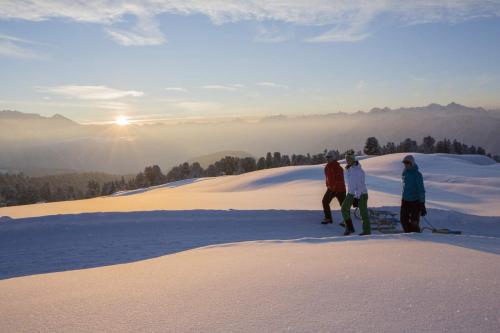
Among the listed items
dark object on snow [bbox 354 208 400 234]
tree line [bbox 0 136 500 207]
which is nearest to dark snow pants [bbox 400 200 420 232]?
dark object on snow [bbox 354 208 400 234]

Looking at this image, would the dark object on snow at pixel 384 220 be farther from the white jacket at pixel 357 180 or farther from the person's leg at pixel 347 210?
the white jacket at pixel 357 180

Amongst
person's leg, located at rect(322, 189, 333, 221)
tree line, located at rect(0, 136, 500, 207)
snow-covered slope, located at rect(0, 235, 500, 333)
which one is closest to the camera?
snow-covered slope, located at rect(0, 235, 500, 333)

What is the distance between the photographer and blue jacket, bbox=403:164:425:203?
31.4ft

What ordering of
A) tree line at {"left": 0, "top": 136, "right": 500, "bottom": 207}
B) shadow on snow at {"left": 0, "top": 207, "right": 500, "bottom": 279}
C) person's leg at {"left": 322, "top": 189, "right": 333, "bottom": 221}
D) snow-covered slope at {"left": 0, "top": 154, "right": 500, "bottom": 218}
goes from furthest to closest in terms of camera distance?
tree line at {"left": 0, "top": 136, "right": 500, "bottom": 207} → snow-covered slope at {"left": 0, "top": 154, "right": 500, "bottom": 218} → person's leg at {"left": 322, "top": 189, "right": 333, "bottom": 221} → shadow on snow at {"left": 0, "top": 207, "right": 500, "bottom": 279}

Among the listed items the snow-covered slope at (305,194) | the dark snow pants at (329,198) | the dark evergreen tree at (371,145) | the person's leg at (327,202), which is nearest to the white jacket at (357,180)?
the dark snow pants at (329,198)

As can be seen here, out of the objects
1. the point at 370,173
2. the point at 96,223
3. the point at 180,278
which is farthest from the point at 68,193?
the point at 180,278

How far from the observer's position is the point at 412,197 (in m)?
9.73

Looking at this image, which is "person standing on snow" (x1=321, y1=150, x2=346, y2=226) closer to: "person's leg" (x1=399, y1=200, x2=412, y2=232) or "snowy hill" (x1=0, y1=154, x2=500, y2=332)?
"person's leg" (x1=399, y1=200, x2=412, y2=232)

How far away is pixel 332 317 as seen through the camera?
3.57 m

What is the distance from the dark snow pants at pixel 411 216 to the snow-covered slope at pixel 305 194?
202 inches

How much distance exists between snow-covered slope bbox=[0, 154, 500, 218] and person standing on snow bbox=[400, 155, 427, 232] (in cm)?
518

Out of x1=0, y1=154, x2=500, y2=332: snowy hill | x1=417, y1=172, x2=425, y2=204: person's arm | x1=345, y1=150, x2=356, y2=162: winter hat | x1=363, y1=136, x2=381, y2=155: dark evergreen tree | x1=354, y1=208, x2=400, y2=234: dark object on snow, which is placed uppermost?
x1=363, y1=136, x2=381, y2=155: dark evergreen tree

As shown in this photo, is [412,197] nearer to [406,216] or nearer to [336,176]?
[406,216]

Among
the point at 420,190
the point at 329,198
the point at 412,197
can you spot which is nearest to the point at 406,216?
the point at 412,197
